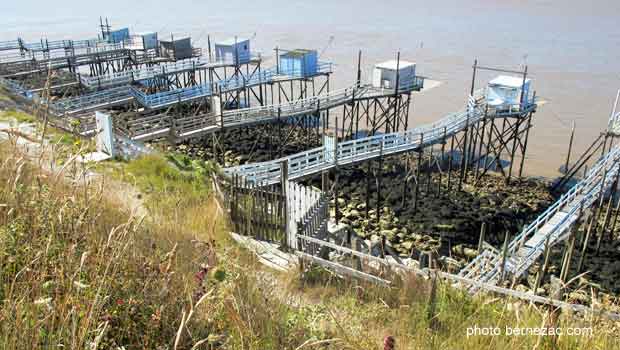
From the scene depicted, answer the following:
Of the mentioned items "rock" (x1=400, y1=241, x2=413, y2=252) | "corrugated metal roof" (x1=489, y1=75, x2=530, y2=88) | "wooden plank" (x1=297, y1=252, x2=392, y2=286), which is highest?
"corrugated metal roof" (x1=489, y1=75, x2=530, y2=88)

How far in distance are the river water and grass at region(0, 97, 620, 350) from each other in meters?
22.1

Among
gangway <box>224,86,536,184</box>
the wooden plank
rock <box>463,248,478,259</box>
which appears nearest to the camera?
the wooden plank

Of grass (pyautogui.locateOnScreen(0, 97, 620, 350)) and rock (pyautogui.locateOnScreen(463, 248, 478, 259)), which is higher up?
grass (pyautogui.locateOnScreen(0, 97, 620, 350))

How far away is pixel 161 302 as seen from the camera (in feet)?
Result: 10.7

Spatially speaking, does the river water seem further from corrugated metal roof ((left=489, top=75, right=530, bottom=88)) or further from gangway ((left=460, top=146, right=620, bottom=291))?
gangway ((left=460, top=146, right=620, bottom=291))

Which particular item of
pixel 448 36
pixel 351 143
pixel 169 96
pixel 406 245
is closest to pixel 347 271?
pixel 406 245

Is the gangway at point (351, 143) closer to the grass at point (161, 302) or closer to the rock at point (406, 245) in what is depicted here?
the rock at point (406, 245)

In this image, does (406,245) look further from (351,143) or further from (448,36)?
(448,36)

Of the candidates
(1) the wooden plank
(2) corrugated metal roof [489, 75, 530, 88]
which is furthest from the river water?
(1) the wooden plank

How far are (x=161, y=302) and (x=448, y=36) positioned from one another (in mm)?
55226

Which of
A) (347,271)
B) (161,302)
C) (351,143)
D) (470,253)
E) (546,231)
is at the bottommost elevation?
(470,253)

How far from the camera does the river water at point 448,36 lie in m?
31.4

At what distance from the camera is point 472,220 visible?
17703 mm

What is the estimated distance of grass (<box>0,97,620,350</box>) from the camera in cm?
266
